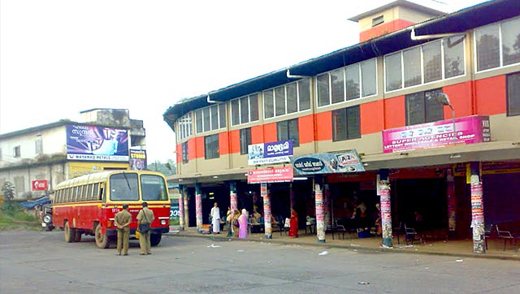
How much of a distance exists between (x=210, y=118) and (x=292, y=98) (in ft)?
23.3

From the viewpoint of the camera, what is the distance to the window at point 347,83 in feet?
70.9

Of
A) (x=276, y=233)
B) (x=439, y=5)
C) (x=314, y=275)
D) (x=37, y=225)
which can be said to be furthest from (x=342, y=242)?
(x=37, y=225)

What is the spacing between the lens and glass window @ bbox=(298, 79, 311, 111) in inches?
961

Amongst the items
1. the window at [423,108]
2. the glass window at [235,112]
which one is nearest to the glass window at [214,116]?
the glass window at [235,112]

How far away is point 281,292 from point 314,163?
35.2 feet

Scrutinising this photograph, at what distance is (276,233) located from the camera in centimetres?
2811

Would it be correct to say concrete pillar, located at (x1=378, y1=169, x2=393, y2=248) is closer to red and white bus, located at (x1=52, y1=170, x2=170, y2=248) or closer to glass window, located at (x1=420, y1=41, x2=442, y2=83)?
glass window, located at (x1=420, y1=41, x2=442, y2=83)

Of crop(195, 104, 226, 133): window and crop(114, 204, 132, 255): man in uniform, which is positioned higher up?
crop(195, 104, 226, 133): window

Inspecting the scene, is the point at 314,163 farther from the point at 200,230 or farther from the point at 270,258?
the point at 200,230

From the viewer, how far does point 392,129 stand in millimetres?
19438

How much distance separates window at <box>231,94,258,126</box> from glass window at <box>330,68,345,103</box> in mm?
5435

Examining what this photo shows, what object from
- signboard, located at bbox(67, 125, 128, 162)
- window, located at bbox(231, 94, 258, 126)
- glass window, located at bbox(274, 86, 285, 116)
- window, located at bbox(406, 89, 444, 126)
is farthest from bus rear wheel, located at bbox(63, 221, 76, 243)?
signboard, located at bbox(67, 125, 128, 162)

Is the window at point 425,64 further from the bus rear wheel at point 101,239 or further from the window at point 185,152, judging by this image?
the window at point 185,152

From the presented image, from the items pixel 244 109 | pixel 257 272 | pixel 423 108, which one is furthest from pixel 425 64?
pixel 244 109
